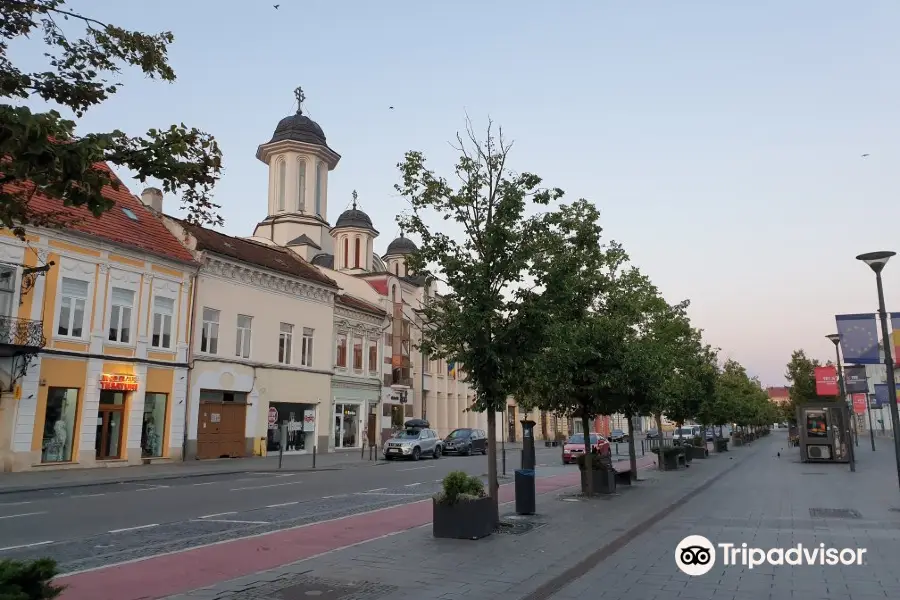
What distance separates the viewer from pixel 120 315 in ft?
87.3

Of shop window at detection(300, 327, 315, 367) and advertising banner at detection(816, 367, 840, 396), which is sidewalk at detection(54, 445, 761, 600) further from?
shop window at detection(300, 327, 315, 367)

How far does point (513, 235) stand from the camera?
37.5 ft

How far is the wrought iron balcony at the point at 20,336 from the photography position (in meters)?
21.8

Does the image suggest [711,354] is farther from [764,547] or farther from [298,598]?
[298,598]

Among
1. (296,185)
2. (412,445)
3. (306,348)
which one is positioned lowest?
(412,445)

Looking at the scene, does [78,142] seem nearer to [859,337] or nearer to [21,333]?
[859,337]

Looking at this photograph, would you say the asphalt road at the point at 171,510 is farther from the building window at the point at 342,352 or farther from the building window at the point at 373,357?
the building window at the point at 373,357

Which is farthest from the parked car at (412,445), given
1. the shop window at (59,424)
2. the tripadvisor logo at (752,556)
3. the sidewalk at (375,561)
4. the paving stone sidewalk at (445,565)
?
the tripadvisor logo at (752,556)

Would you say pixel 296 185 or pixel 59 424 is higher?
pixel 296 185

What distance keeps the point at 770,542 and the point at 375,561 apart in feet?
20.1

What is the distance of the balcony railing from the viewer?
22.0m

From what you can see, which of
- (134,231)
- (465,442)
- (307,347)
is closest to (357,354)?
(307,347)

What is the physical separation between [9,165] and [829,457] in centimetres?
3395

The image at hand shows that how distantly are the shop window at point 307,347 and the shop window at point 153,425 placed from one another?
9541mm
